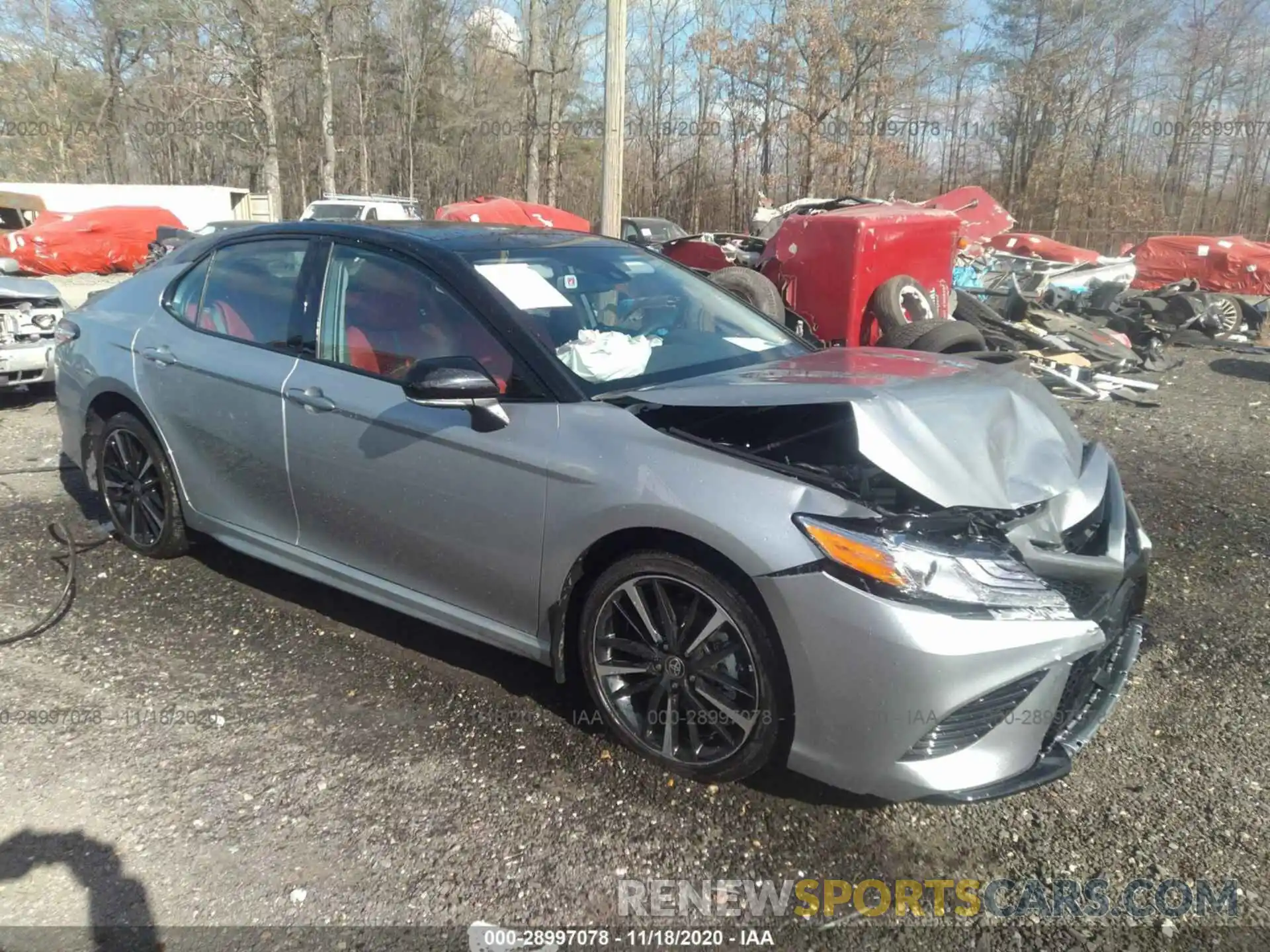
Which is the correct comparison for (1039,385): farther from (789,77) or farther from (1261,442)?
(789,77)

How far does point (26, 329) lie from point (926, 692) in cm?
722

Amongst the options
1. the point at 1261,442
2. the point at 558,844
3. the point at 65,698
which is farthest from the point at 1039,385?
the point at 1261,442

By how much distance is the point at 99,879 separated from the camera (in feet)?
8.05

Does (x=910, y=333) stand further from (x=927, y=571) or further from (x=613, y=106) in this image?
(x=927, y=571)

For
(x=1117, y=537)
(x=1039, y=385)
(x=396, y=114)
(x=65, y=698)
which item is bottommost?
(x=65, y=698)

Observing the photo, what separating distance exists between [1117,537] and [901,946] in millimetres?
1450

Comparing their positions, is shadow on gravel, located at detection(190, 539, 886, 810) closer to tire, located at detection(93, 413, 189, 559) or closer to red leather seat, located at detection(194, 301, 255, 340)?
tire, located at detection(93, 413, 189, 559)

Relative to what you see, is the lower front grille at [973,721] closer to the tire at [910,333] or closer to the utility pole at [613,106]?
the tire at [910,333]

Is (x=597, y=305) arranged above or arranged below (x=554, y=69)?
below

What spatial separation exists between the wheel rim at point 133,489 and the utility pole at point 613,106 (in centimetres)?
598

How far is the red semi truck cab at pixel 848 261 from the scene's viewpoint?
7.98 metres

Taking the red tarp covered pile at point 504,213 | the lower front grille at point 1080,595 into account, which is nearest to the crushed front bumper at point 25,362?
the lower front grille at point 1080,595

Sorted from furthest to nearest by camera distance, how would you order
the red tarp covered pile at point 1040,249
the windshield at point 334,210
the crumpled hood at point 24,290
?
1. the windshield at point 334,210
2. the red tarp covered pile at point 1040,249
3. the crumpled hood at point 24,290

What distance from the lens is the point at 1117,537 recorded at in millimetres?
2910
